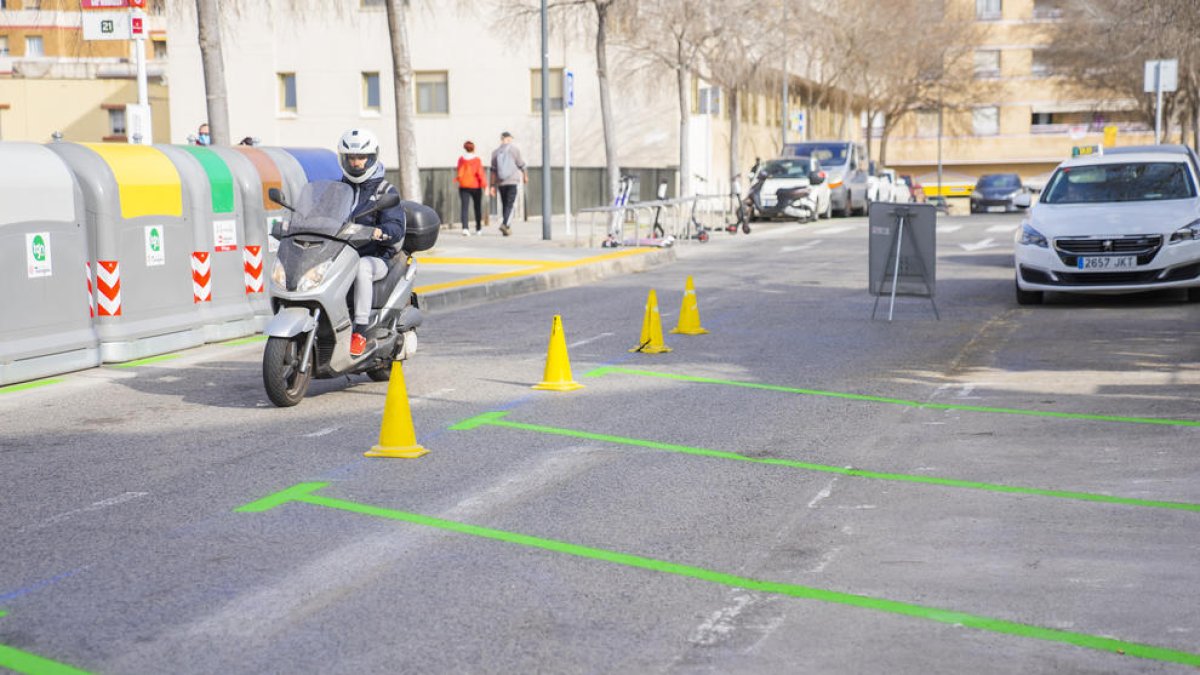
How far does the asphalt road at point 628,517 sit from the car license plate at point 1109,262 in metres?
2.77

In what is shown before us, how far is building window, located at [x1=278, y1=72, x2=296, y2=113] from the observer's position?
49.8m

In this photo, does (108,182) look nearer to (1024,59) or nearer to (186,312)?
(186,312)

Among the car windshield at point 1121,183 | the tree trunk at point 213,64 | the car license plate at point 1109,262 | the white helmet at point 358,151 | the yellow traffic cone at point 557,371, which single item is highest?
the tree trunk at point 213,64

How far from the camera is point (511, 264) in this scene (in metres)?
22.6

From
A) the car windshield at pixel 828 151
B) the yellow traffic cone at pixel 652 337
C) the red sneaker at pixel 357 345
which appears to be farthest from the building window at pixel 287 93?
the red sneaker at pixel 357 345

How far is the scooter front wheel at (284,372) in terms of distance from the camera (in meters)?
9.83

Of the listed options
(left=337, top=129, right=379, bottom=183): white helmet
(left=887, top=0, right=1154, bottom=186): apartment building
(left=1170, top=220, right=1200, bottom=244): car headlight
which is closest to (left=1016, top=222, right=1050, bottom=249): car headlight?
(left=1170, top=220, right=1200, bottom=244): car headlight

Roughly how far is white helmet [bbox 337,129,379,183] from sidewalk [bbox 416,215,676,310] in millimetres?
6348

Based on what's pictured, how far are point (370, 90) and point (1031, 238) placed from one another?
119ft

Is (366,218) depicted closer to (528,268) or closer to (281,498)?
(281,498)

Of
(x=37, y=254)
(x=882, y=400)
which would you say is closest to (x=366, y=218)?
(x=37, y=254)

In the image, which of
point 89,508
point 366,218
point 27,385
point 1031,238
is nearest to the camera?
point 89,508

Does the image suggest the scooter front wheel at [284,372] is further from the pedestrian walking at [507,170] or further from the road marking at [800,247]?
the pedestrian walking at [507,170]

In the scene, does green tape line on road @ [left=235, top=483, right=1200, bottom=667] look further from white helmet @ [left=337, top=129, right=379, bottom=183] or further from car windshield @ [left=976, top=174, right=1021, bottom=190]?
car windshield @ [left=976, top=174, right=1021, bottom=190]
